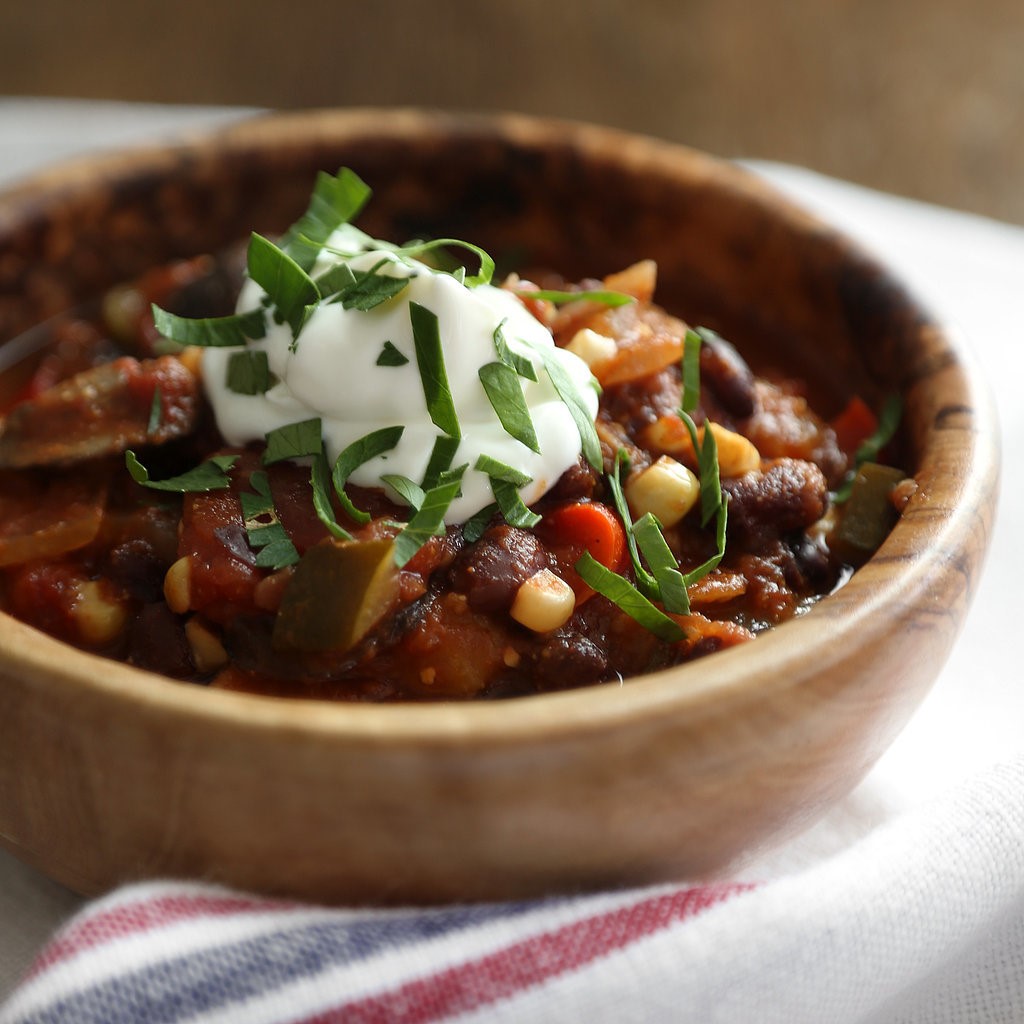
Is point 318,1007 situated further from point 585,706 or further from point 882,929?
point 882,929

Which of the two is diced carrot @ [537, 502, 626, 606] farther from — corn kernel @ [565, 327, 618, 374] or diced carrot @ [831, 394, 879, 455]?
diced carrot @ [831, 394, 879, 455]

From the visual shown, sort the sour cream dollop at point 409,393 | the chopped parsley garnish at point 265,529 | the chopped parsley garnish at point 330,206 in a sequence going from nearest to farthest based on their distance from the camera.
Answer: the chopped parsley garnish at point 265,529 < the sour cream dollop at point 409,393 < the chopped parsley garnish at point 330,206

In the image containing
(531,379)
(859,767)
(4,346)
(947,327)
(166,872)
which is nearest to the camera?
(166,872)

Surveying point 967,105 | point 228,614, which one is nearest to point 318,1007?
point 228,614

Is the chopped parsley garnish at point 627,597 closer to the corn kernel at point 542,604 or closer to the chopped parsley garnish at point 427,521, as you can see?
the corn kernel at point 542,604

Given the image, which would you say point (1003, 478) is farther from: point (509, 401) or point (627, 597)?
point (509, 401)

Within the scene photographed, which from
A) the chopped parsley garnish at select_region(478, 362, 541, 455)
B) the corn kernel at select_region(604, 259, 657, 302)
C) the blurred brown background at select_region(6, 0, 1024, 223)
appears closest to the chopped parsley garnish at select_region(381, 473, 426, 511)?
the chopped parsley garnish at select_region(478, 362, 541, 455)

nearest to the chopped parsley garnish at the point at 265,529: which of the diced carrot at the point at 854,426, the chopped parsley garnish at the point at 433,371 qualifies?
the chopped parsley garnish at the point at 433,371
